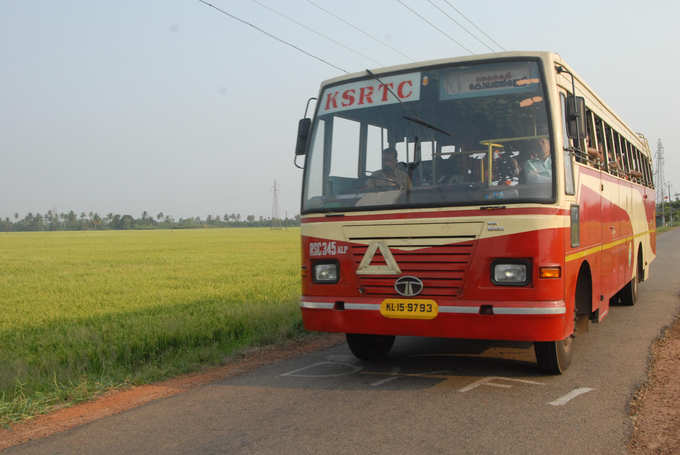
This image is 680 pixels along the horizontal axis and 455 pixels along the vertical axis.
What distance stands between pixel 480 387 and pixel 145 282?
54.5ft

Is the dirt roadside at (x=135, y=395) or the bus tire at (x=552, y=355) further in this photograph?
the bus tire at (x=552, y=355)

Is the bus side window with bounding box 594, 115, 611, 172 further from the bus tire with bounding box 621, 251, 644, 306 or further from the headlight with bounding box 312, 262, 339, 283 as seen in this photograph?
the headlight with bounding box 312, 262, 339, 283

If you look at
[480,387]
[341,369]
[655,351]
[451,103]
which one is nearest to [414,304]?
[480,387]

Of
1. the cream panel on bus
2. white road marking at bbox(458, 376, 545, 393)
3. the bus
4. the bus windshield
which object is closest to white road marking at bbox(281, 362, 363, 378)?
the bus

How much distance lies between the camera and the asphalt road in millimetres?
4359

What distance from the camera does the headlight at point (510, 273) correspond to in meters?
5.50

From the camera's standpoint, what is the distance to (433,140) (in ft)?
20.0

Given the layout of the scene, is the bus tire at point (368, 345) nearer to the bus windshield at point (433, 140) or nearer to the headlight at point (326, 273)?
the headlight at point (326, 273)

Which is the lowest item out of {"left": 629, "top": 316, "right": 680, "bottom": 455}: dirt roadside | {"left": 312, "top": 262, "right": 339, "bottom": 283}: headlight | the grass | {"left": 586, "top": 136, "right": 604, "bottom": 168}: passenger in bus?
the grass

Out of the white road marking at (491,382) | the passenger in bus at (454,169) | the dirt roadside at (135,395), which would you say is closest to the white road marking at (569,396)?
the white road marking at (491,382)

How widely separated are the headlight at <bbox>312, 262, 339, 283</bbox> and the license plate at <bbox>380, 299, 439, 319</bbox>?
0.58m

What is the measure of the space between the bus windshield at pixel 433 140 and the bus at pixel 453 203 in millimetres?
11

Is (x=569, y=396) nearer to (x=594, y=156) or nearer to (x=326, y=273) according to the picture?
(x=326, y=273)

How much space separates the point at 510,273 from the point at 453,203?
77 centimetres
